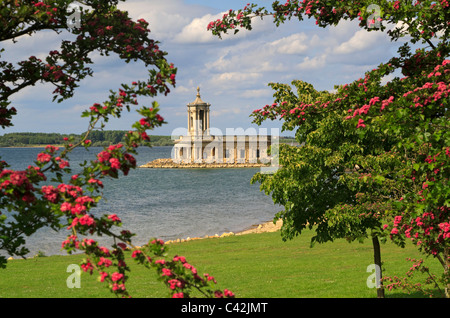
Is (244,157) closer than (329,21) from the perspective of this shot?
No

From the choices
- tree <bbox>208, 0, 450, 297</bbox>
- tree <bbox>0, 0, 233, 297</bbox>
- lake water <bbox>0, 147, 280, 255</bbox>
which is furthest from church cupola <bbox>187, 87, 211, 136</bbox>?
tree <bbox>0, 0, 233, 297</bbox>

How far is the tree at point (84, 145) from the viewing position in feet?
17.1

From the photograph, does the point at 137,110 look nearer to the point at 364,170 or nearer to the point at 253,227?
the point at 364,170

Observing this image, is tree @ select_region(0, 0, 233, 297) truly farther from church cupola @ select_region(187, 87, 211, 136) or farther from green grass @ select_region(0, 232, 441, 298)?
church cupola @ select_region(187, 87, 211, 136)

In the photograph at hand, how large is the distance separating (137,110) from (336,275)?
17716mm

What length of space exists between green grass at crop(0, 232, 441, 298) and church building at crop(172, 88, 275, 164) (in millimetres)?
124434

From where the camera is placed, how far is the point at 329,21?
34.7 ft

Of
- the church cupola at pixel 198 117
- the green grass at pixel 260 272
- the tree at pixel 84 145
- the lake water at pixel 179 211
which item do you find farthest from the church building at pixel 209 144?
the tree at pixel 84 145

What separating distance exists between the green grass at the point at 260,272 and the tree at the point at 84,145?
23.6 feet

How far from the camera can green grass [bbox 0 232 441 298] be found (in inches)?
727

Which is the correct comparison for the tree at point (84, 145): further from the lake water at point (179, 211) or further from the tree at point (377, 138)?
the lake water at point (179, 211)

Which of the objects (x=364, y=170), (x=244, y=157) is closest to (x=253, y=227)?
(x=364, y=170)
